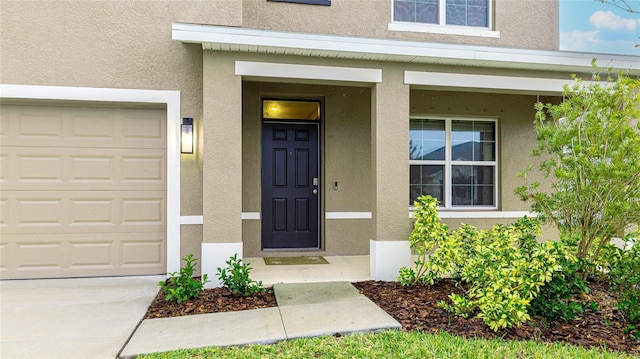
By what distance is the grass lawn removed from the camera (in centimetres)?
303

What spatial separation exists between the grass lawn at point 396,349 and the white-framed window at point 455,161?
3855mm

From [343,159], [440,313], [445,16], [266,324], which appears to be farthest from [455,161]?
[266,324]

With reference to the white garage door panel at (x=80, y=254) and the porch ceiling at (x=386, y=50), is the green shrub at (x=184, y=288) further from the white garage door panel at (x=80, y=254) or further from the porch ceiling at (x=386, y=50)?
the porch ceiling at (x=386, y=50)

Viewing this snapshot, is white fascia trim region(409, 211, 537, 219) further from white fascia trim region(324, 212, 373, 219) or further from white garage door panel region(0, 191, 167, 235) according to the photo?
white garage door panel region(0, 191, 167, 235)

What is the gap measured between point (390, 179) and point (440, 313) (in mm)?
1965

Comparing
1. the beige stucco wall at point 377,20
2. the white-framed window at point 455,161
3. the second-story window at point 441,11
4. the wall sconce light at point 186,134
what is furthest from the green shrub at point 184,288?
the second-story window at point 441,11

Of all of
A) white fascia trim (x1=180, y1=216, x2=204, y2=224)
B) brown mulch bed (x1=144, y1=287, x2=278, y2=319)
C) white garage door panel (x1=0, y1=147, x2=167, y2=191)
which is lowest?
brown mulch bed (x1=144, y1=287, x2=278, y2=319)

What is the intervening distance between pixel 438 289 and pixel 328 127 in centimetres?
327

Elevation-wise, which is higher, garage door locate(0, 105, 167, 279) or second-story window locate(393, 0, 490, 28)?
second-story window locate(393, 0, 490, 28)

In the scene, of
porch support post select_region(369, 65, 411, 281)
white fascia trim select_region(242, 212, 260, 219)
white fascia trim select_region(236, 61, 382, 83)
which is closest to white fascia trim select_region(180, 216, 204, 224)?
white fascia trim select_region(242, 212, 260, 219)

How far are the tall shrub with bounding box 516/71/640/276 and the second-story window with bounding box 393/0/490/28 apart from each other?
94.9 inches

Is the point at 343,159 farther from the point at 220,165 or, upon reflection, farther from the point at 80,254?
the point at 80,254

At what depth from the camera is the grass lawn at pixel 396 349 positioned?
3.03 meters

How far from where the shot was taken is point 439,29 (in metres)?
6.22
